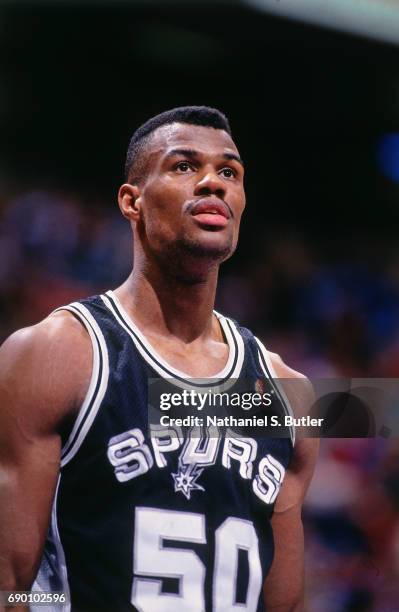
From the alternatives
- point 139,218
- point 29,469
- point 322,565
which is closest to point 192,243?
point 139,218

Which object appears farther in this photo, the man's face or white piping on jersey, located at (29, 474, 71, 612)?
the man's face

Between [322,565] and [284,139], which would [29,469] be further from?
[284,139]

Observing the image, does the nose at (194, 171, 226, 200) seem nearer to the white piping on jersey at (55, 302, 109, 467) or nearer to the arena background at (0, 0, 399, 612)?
the arena background at (0, 0, 399, 612)

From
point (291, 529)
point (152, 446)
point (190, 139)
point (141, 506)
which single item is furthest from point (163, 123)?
point (291, 529)

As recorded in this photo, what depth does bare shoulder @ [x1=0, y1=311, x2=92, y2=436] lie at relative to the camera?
1.40 meters

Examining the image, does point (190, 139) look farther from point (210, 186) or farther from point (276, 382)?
point (276, 382)

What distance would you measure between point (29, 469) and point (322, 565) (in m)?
0.74

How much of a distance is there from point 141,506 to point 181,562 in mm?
125

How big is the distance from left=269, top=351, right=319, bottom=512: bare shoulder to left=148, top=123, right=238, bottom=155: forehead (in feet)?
1.44

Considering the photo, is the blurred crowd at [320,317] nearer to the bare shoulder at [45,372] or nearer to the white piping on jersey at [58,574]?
the bare shoulder at [45,372]

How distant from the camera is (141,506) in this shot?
4.74ft

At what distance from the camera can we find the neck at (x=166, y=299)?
1608 mm

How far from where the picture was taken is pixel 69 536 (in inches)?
56.7

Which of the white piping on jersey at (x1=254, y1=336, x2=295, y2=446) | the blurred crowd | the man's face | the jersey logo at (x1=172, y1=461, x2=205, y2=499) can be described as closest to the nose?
the man's face
